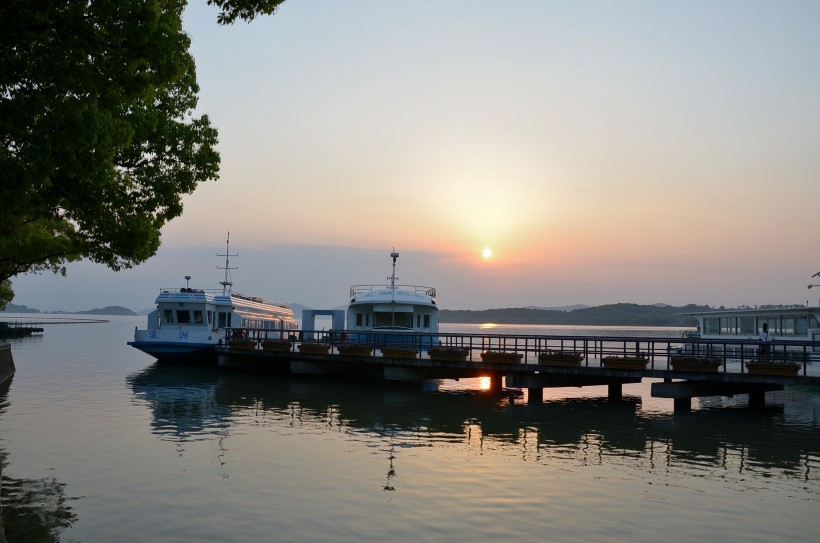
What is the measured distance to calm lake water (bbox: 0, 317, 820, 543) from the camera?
12266 mm

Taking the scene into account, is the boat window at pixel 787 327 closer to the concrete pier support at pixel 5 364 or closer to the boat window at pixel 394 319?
the boat window at pixel 394 319

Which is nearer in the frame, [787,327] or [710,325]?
[787,327]

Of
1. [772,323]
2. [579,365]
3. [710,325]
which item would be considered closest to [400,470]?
[579,365]

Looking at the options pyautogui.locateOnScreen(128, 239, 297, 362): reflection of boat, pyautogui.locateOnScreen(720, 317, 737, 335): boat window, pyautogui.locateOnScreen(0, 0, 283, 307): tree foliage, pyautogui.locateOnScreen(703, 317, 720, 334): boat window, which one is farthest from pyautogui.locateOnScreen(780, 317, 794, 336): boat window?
pyautogui.locateOnScreen(0, 0, 283, 307): tree foliage

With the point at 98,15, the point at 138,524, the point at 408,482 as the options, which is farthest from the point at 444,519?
the point at 98,15

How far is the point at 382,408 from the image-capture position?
28.1m

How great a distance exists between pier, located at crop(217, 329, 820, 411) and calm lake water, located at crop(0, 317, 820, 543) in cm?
125

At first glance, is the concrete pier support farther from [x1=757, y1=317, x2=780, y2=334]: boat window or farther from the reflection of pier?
[x1=757, y1=317, x2=780, y2=334]: boat window

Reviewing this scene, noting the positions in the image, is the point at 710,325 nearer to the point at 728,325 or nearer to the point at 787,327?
the point at 728,325

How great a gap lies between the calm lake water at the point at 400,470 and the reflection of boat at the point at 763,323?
12328 mm

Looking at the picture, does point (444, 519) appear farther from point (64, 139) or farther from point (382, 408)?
point (382, 408)

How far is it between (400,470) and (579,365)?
52.1 feet

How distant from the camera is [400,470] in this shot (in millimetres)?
16594

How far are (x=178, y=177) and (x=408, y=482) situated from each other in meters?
10.1
